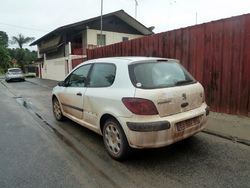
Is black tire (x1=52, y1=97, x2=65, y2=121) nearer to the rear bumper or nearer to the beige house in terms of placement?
the rear bumper

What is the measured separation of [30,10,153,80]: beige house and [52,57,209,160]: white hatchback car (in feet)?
47.8

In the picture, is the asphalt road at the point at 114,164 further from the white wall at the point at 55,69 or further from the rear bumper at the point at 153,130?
the white wall at the point at 55,69

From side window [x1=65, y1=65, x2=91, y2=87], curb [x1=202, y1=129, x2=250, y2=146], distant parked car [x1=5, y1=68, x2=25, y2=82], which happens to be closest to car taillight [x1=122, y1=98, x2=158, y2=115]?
side window [x1=65, y1=65, x2=91, y2=87]

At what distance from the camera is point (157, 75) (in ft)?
10.0

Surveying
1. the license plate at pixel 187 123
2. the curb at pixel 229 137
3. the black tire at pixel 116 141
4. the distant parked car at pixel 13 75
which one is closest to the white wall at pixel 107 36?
the distant parked car at pixel 13 75

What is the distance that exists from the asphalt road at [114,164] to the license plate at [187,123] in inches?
22.3

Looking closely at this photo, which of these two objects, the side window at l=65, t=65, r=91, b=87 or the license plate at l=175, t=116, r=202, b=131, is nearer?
the license plate at l=175, t=116, r=202, b=131

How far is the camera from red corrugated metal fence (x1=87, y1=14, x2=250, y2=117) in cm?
480

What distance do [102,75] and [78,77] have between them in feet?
3.16

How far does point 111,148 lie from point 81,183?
2.65 ft

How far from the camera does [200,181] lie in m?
2.51

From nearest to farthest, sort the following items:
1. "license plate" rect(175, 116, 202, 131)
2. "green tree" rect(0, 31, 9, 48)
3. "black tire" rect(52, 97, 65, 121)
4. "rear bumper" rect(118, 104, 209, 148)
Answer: "rear bumper" rect(118, 104, 209, 148), "license plate" rect(175, 116, 202, 131), "black tire" rect(52, 97, 65, 121), "green tree" rect(0, 31, 9, 48)

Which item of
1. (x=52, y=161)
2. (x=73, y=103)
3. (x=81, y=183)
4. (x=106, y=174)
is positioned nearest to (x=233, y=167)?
(x=106, y=174)

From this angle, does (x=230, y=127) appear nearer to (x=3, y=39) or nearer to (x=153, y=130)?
(x=153, y=130)
